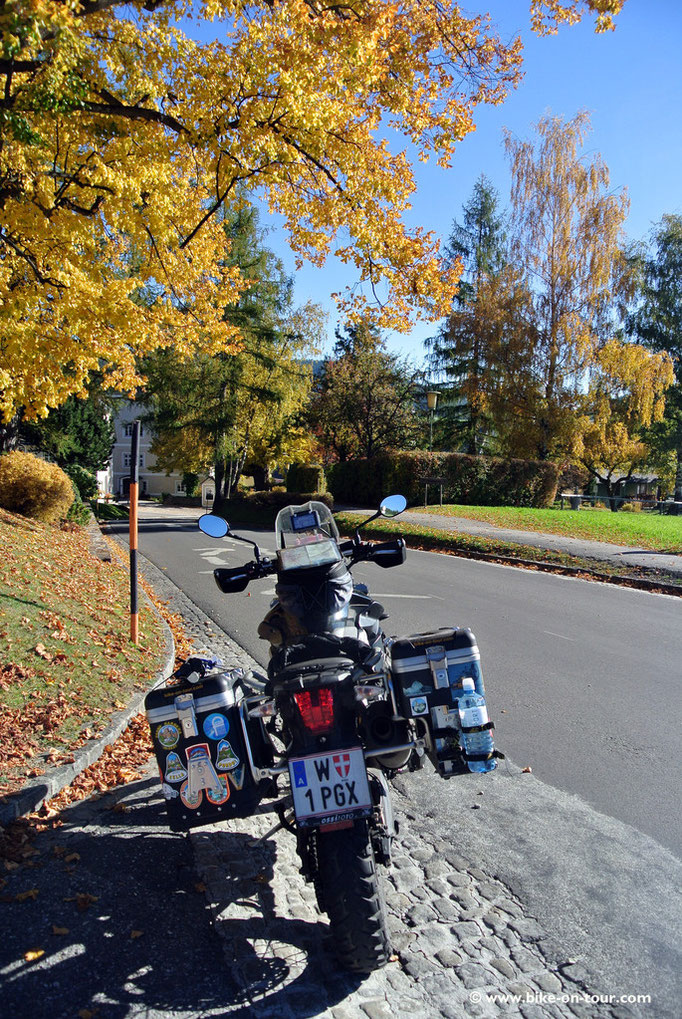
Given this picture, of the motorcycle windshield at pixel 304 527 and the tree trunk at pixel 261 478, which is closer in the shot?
the motorcycle windshield at pixel 304 527

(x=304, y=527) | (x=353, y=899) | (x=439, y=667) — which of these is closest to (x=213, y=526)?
(x=304, y=527)

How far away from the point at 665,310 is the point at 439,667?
48284 mm

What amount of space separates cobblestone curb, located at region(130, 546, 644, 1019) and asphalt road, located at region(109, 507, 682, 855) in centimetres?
124

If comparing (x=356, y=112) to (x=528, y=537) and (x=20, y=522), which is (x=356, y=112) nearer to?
(x=20, y=522)

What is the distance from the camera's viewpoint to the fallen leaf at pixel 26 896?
335 cm

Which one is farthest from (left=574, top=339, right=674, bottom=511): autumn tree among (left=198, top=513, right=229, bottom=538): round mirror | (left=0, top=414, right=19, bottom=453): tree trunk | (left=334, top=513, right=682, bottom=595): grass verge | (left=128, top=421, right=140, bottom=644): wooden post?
(left=198, top=513, right=229, bottom=538): round mirror

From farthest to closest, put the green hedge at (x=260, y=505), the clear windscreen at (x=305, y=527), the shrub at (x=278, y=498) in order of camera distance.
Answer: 1. the green hedge at (x=260, y=505)
2. the shrub at (x=278, y=498)
3. the clear windscreen at (x=305, y=527)

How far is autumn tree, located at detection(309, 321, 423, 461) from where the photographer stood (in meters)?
35.1

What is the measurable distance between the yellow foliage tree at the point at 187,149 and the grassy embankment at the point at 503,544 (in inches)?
288

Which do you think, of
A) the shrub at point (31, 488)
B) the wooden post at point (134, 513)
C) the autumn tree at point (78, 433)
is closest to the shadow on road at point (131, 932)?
the wooden post at point (134, 513)

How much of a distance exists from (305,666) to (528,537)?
16.7 metres

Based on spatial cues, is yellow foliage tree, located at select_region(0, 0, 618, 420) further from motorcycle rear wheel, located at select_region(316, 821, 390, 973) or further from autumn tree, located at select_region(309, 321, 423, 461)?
autumn tree, located at select_region(309, 321, 423, 461)

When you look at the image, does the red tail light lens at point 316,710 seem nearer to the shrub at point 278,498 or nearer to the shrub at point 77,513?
the shrub at point 77,513

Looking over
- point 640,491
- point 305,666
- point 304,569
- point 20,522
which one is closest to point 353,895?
point 305,666
